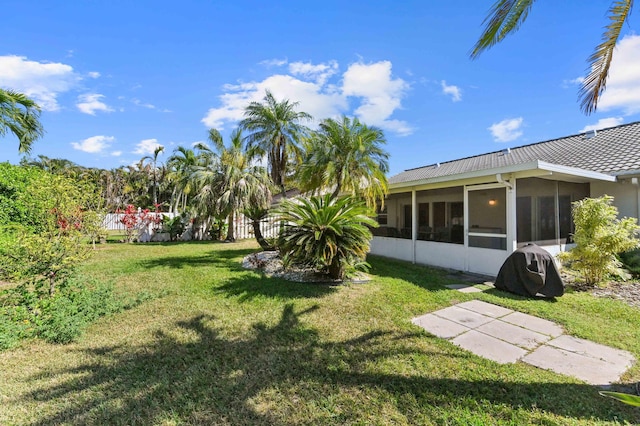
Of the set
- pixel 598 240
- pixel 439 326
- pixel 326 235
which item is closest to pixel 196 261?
pixel 326 235

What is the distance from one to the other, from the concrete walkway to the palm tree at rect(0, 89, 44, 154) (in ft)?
39.9

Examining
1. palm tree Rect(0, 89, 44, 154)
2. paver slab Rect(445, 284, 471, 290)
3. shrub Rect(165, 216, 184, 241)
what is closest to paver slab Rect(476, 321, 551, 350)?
paver slab Rect(445, 284, 471, 290)

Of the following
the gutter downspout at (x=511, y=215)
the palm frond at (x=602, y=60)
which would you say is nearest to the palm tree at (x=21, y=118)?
the palm frond at (x=602, y=60)

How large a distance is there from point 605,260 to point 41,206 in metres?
12.1

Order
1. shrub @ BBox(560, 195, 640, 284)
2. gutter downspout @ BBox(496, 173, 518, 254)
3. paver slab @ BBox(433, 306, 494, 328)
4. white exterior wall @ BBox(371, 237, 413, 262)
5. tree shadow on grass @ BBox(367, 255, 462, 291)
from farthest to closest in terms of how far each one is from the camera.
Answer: white exterior wall @ BBox(371, 237, 413, 262)
gutter downspout @ BBox(496, 173, 518, 254)
tree shadow on grass @ BBox(367, 255, 462, 291)
shrub @ BBox(560, 195, 640, 284)
paver slab @ BBox(433, 306, 494, 328)

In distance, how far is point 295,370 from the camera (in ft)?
10.8

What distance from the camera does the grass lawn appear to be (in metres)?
2.57

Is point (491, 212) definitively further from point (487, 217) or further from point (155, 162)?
point (155, 162)

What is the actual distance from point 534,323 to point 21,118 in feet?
45.8

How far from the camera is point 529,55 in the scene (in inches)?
255

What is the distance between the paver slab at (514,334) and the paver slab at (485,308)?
395mm

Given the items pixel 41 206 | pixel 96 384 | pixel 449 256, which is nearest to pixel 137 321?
pixel 96 384

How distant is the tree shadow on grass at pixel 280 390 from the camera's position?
2543mm

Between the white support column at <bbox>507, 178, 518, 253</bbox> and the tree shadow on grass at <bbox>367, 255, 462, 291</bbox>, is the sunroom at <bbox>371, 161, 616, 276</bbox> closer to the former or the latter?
the white support column at <bbox>507, 178, 518, 253</bbox>
